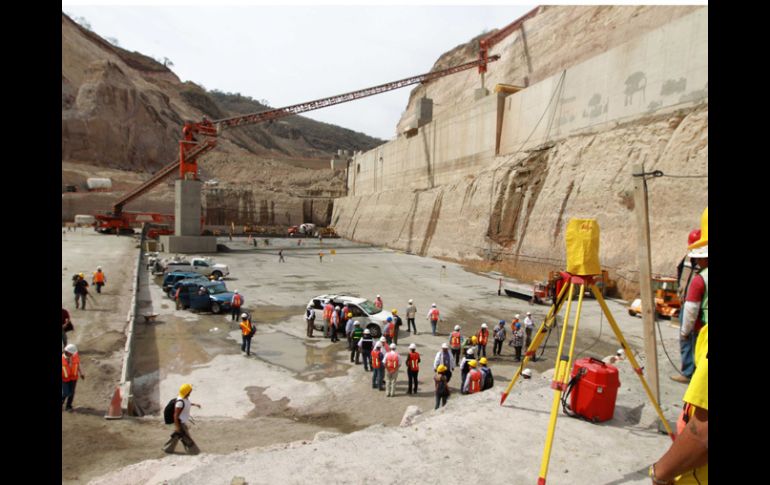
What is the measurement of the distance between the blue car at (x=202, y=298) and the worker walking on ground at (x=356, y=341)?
7223mm

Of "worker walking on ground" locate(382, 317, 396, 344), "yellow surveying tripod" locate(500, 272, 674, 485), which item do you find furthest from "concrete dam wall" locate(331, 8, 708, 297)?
"yellow surveying tripod" locate(500, 272, 674, 485)

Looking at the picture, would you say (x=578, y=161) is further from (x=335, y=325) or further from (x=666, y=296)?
(x=335, y=325)

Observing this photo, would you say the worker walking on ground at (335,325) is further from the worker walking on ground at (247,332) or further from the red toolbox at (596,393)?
the red toolbox at (596,393)

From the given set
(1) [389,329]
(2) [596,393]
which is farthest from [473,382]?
(1) [389,329]

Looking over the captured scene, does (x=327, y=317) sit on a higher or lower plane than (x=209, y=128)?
lower

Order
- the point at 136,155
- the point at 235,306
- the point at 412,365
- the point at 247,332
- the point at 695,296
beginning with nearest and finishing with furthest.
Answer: the point at 695,296, the point at 412,365, the point at 247,332, the point at 235,306, the point at 136,155

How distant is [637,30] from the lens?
37.8 metres

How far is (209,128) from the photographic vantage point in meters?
46.5

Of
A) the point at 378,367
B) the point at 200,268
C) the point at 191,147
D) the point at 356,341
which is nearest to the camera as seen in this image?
the point at 378,367

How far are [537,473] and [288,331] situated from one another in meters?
12.0

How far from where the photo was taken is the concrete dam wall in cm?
2194

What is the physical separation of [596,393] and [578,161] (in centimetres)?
2610

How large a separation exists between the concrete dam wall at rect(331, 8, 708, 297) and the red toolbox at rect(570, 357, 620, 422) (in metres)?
17.7
